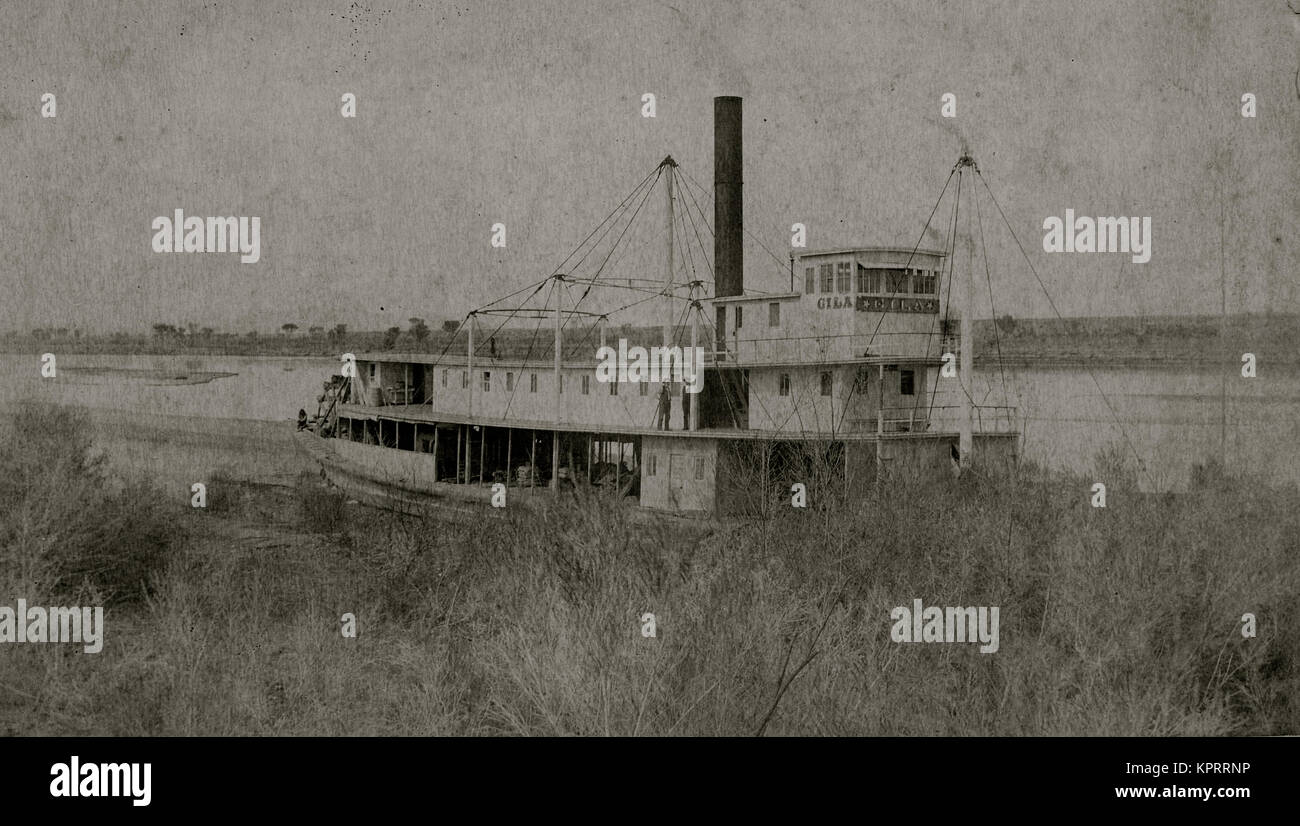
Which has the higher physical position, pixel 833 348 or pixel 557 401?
pixel 833 348

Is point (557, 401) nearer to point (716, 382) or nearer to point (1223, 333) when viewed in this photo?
point (716, 382)

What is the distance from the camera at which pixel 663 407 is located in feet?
39.7

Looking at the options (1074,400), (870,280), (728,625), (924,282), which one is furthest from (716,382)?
(1074,400)

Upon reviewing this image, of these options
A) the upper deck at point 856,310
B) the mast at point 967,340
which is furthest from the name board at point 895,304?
the mast at point 967,340

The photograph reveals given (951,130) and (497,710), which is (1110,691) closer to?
(497,710)

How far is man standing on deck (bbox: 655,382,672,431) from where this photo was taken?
1203cm

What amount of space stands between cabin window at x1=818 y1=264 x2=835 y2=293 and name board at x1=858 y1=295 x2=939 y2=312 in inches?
15.2

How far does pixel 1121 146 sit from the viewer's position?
10.5 m

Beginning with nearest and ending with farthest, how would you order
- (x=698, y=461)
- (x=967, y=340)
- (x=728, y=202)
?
(x=967, y=340), (x=698, y=461), (x=728, y=202)

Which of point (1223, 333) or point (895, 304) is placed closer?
point (1223, 333)

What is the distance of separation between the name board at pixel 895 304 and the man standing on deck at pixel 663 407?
2572mm

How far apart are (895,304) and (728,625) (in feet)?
19.0
